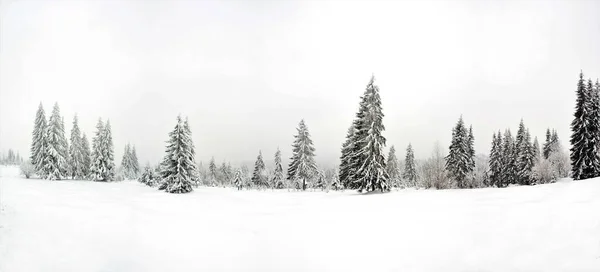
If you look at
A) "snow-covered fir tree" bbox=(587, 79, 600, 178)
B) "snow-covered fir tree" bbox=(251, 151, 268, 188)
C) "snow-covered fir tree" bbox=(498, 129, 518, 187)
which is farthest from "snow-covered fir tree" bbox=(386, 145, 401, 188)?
"snow-covered fir tree" bbox=(587, 79, 600, 178)

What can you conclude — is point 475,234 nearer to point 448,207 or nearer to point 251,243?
point 448,207

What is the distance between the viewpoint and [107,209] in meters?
16.9

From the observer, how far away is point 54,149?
44000 millimetres

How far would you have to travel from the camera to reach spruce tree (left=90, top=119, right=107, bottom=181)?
166 ft

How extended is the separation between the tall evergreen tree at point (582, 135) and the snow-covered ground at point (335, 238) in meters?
31.2

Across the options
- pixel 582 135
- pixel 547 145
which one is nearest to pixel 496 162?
pixel 582 135

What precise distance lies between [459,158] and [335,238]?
1680 inches

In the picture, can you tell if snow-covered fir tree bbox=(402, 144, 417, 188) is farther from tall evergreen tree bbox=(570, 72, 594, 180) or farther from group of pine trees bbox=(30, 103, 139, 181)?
group of pine trees bbox=(30, 103, 139, 181)

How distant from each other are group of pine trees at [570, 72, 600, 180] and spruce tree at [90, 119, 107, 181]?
7285 cm

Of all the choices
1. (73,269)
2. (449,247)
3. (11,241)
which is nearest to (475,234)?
(449,247)

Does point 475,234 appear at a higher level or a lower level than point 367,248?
higher

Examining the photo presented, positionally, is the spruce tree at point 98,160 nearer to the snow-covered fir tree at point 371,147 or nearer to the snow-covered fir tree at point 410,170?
the snow-covered fir tree at point 371,147

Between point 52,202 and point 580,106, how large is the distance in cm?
5569

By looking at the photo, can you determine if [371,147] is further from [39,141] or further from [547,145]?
[547,145]
